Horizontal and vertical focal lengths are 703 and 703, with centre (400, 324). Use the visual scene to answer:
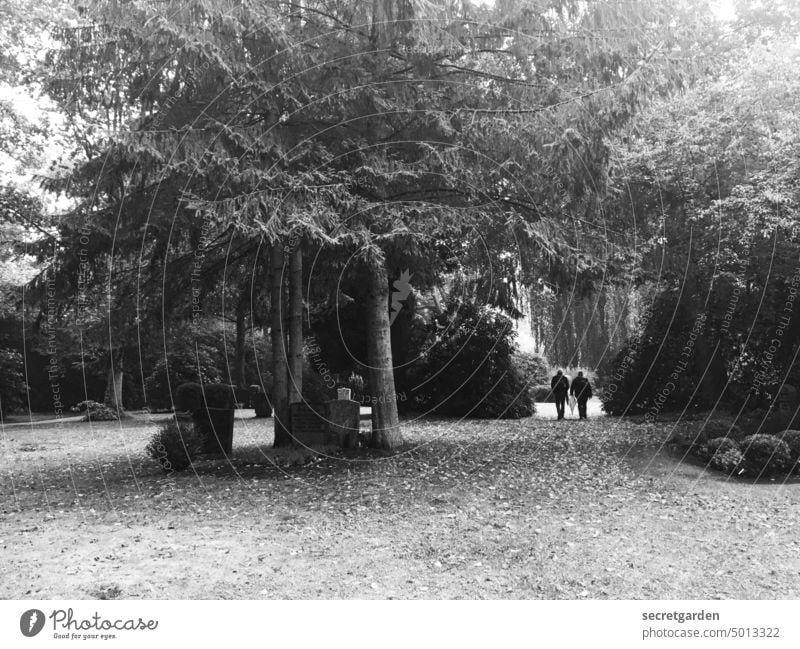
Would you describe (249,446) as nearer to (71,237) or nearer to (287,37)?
(71,237)

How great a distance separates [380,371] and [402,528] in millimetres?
5027

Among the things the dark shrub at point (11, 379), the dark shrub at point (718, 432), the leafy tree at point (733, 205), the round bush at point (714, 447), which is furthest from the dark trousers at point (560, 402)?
the dark shrub at point (11, 379)

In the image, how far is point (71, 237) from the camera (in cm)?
1020

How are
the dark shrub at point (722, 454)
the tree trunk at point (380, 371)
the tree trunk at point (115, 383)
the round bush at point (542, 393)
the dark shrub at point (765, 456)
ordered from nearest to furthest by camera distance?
1. the dark shrub at point (765, 456)
2. the dark shrub at point (722, 454)
3. the tree trunk at point (380, 371)
4. the tree trunk at point (115, 383)
5. the round bush at point (542, 393)

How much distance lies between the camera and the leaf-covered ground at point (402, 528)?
5703mm

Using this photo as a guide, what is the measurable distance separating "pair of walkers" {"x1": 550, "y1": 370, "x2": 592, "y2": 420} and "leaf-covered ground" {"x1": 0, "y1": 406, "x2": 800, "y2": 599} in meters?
6.51

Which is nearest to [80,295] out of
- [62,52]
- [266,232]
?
[62,52]

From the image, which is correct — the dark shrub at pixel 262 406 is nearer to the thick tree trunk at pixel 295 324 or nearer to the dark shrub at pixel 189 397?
the thick tree trunk at pixel 295 324

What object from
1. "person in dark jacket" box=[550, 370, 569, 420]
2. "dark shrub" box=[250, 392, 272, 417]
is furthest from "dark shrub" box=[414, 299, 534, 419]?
"dark shrub" box=[250, 392, 272, 417]

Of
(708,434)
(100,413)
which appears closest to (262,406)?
(100,413)

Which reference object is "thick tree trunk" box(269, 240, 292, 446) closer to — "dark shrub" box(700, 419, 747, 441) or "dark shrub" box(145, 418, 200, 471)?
"dark shrub" box(145, 418, 200, 471)

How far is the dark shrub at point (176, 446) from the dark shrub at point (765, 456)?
27.9 feet

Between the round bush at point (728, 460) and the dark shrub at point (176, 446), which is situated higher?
the dark shrub at point (176, 446)
